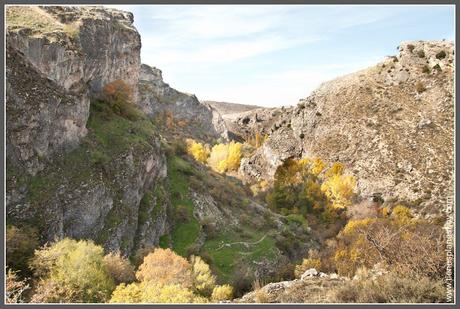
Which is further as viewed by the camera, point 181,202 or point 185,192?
point 185,192

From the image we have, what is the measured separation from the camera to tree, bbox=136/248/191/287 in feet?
77.7

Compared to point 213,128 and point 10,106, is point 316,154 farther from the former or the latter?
point 213,128

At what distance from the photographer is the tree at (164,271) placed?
23.7 meters

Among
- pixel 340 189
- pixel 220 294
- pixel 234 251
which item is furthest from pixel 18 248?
pixel 340 189

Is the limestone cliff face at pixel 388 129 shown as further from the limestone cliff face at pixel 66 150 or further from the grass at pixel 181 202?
the limestone cliff face at pixel 66 150

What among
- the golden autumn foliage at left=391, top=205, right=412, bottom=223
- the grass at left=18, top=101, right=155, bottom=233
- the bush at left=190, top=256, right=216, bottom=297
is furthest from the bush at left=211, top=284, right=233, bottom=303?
the golden autumn foliage at left=391, top=205, right=412, bottom=223

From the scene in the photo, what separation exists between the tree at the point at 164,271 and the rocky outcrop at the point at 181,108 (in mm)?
106223

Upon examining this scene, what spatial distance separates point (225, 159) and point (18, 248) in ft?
250

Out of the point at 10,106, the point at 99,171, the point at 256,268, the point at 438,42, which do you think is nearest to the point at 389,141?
the point at 438,42

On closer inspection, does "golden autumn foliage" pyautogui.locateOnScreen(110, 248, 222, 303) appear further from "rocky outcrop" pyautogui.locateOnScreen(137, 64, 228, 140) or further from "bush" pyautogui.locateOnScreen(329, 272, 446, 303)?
"rocky outcrop" pyautogui.locateOnScreen(137, 64, 228, 140)

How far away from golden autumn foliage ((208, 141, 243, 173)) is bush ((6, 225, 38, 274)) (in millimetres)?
71532

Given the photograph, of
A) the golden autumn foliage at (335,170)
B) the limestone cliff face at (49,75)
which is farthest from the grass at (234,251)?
the golden autumn foliage at (335,170)

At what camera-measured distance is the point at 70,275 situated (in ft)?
66.8

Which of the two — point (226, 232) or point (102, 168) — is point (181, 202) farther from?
point (102, 168)
